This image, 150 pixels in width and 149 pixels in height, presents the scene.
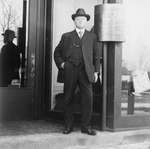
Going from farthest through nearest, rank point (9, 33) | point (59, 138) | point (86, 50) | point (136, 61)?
point (9, 33)
point (136, 61)
point (86, 50)
point (59, 138)

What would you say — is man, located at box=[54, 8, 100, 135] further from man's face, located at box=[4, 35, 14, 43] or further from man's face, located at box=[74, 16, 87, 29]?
man's face, located at box=[4, 35, 14, 43]

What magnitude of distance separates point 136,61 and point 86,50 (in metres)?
1.05

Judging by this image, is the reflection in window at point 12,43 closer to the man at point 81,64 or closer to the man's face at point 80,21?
the man at point 81,64

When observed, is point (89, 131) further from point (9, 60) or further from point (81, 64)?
point (9, 60)

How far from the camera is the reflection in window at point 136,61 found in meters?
6.82

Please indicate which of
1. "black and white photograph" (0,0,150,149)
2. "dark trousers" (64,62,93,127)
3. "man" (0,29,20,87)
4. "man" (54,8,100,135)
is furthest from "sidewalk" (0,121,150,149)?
"man" (0,29,20,87)

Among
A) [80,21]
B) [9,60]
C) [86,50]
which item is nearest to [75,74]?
[86,50]

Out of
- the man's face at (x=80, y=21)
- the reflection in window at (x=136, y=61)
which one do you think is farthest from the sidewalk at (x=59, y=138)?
the man's face at (x=80, y=21)

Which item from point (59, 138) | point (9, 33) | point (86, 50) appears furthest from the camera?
point (9, 33)

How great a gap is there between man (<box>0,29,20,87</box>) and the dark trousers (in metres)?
1.26

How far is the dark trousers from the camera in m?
6.38

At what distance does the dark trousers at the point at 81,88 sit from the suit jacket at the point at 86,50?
0.11 meters

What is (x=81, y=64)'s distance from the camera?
6.38m

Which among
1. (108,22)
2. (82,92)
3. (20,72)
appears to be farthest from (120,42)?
(20,72)
